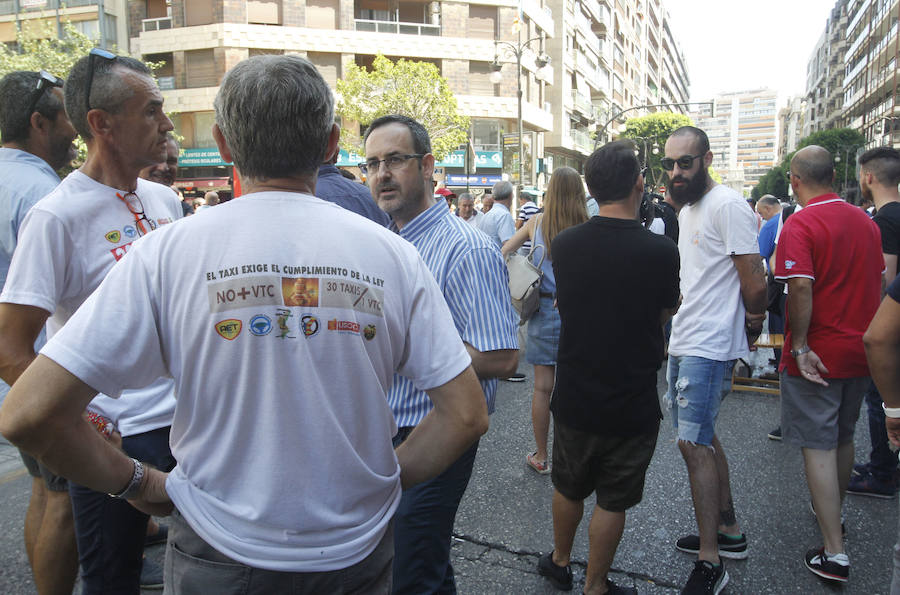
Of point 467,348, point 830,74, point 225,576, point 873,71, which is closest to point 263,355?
point 225,576

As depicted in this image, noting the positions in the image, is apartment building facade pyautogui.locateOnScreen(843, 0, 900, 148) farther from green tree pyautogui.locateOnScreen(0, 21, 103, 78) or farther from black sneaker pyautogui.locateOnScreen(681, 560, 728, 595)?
black sneaker pyautogui.locateOnScreen(681, 560, 728, 595)

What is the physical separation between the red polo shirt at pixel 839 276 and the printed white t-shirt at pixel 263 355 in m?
2.65

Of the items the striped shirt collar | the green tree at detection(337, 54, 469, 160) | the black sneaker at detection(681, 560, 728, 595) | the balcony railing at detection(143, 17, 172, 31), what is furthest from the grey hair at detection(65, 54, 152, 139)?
the balcony railing at detection(143, 17, 172, 31)

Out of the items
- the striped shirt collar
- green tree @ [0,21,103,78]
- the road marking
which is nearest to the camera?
the striped shirt collar

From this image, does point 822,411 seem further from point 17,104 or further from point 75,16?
point 75,16

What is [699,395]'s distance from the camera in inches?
121

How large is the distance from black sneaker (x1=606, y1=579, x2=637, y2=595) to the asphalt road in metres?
0.16

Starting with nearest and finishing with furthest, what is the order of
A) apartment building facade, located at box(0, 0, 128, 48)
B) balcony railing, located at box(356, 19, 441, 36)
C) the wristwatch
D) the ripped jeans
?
the ripped jeans → the wristwatch → apartment building facade, located at box(0, 0, 128, 48) → balcony railing, located at box(356, 19, 441, 36)

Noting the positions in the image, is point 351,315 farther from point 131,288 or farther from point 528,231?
point 528,231

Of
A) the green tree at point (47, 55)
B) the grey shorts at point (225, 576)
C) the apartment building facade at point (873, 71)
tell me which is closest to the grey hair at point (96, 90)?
the grey shorts at point (225, 576)

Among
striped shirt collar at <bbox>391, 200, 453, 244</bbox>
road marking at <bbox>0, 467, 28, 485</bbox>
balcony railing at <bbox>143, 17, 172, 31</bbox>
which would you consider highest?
balcony railing at <bbox>143, 17, 172, 31</bbox>

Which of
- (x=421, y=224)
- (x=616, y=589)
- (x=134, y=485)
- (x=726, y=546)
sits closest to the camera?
(x=134, y=485)

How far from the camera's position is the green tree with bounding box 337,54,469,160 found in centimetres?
2970

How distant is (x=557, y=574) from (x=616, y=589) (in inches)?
11.4
